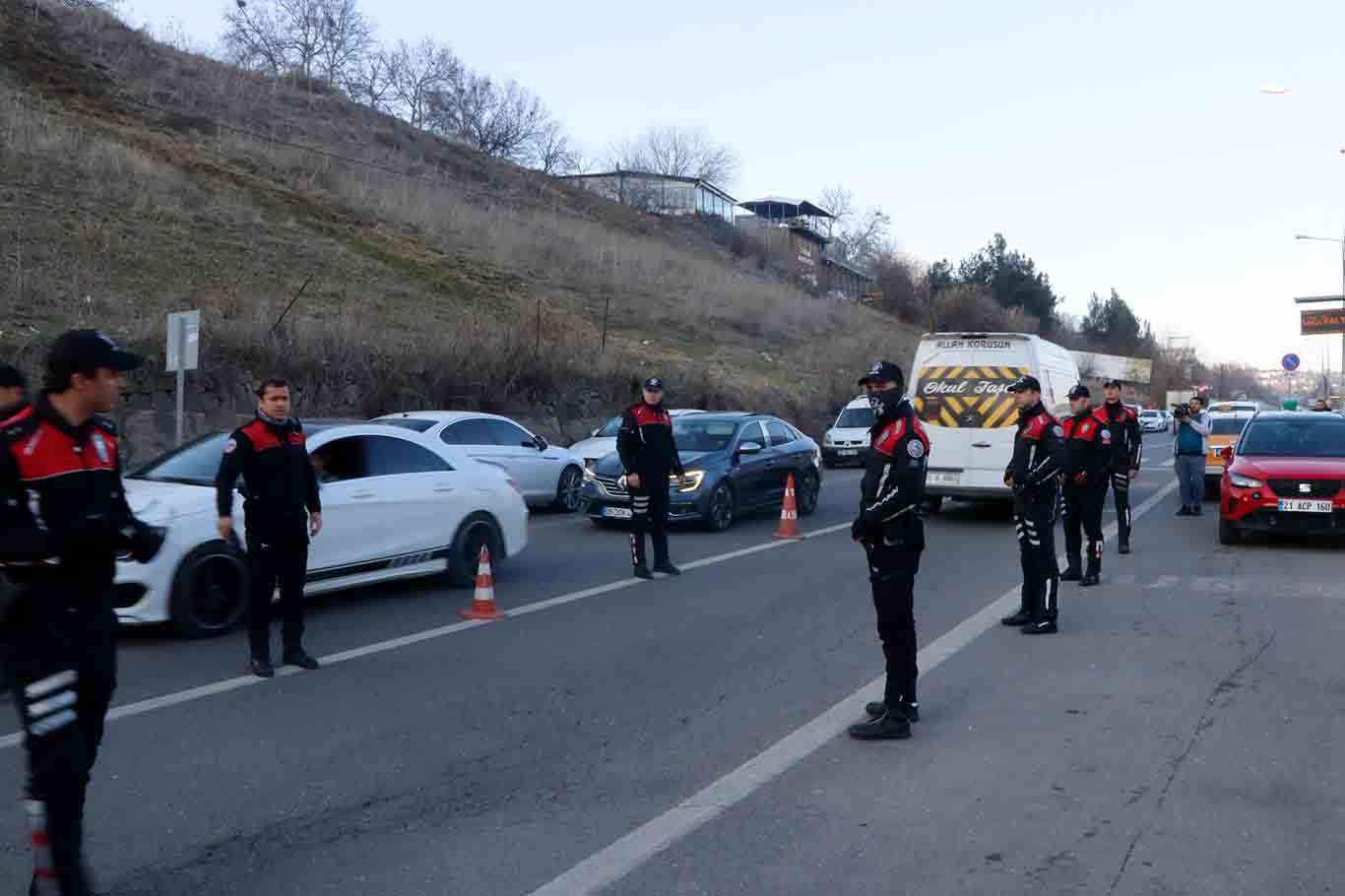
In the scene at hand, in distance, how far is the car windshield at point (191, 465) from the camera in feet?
29.2

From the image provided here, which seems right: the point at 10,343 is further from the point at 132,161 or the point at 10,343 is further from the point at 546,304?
the point at 546,304

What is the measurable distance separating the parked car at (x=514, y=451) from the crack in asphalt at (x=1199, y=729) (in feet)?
30.4

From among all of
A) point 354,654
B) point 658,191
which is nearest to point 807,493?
point 354,654

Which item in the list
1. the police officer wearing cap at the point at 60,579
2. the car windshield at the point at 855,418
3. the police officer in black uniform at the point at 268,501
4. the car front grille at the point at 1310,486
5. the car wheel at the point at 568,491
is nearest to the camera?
the police officer wearing cap at the point at 60,579

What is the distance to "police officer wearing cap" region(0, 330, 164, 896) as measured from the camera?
3660 mm

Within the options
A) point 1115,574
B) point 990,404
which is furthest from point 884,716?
point 990,404

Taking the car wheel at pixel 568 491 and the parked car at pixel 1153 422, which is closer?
the car wheel at pixel 568 491

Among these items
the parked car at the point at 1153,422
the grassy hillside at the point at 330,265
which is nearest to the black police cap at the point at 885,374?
the grassy hillside at the point at 330,265

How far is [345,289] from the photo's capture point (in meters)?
29.6

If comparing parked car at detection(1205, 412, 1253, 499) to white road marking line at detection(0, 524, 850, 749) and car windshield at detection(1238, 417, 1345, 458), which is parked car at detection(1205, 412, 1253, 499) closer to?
car windshield at detection(1238, 417, 1345, 458)

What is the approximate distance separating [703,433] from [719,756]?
421 inches

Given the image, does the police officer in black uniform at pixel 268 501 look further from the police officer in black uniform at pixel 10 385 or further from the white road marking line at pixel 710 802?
the white road marking line at pixel 710 802

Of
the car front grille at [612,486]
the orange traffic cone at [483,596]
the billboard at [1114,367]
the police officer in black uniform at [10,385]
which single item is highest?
the billboard at [1114,367]

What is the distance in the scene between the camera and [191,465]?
9055mm
